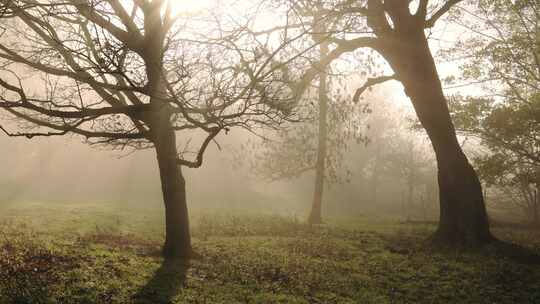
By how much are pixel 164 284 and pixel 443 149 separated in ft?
31.9

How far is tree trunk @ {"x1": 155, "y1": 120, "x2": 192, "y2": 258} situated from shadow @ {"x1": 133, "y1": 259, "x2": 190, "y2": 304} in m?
0.72

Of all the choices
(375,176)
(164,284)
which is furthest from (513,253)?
(375,176)

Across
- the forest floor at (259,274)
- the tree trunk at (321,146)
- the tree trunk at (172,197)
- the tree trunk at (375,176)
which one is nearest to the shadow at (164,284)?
the forest floor at (259,274)

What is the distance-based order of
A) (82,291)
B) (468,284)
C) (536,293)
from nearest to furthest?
(82,291)
(536,293)
(468,284)

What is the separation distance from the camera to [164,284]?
8.51 metres

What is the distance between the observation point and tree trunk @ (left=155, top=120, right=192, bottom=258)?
1085 cm

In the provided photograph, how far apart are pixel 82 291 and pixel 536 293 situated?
867 cm

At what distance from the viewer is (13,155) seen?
6247 cm

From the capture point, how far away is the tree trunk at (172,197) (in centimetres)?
1085

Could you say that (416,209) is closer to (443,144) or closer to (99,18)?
(443,144)

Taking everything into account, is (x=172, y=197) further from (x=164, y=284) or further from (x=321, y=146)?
(x=321, y=146)

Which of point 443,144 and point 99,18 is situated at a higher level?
point 99,18

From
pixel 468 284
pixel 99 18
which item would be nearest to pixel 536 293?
pixel 468 284

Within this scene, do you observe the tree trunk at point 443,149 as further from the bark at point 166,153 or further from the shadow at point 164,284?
the shadow at point 164,284
